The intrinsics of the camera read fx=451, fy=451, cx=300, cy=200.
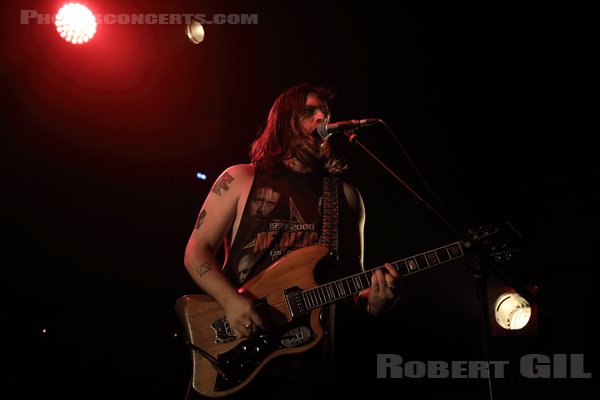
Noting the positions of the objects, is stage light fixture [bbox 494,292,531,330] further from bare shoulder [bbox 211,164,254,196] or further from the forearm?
the forearm

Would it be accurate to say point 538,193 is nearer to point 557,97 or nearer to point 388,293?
point 557,97

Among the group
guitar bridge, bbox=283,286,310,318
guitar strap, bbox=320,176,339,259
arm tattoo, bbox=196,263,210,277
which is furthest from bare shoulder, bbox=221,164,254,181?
guitar bridge, bbox=283,286,310,318

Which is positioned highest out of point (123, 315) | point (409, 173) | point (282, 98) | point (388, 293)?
point (409, 173)

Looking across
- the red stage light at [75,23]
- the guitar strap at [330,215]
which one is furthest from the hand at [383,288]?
the red stage light at [75,23]

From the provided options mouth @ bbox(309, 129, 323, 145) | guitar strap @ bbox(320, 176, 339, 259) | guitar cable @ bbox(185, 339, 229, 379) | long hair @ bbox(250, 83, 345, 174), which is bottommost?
guitar cable @ bbox(185, 339, 229, 379)

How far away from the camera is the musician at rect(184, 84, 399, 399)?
7.68ft

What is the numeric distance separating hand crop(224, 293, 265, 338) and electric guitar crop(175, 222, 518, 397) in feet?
0.18

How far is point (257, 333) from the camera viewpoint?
2363mm

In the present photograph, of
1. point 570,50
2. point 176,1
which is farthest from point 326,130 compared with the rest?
point 570,50

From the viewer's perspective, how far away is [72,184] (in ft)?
18.3

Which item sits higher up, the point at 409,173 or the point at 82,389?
the point at 409,173

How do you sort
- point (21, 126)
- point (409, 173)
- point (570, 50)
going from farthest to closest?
point (409, 173) < point (21, 126) < point (570, 50)

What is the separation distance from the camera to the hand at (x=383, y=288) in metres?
2.62

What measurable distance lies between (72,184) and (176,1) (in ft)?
8.88
